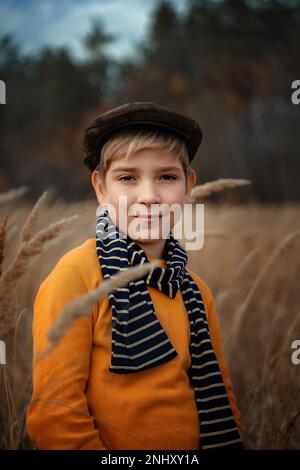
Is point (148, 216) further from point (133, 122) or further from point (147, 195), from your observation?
point (133, 122)

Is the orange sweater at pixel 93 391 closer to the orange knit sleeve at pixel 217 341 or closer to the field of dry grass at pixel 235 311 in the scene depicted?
the field of dry grass at pixel 235 311

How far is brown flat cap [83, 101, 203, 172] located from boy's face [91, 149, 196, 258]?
10 cm

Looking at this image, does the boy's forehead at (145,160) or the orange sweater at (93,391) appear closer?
the orange sweater at (93,391)

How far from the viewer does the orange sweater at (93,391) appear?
1.10 metres

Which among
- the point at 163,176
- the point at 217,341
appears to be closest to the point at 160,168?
the point at 163,176

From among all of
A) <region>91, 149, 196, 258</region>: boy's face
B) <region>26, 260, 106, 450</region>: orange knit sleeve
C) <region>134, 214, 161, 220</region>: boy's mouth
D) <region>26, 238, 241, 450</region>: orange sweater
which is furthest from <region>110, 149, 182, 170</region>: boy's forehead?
<region>26, 260, 106, 450</region>: orange knit sleeve

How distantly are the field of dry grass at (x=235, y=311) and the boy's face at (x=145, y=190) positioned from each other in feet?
0.57

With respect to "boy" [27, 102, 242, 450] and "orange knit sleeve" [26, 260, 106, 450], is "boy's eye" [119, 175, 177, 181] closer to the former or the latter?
"boy" [27, 102, 242, 450]

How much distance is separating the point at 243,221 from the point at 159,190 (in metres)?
3.54

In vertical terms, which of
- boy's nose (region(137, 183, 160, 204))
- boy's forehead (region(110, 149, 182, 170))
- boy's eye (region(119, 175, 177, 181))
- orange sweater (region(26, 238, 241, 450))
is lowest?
orange sweater (region(26, 238, 241, 450))

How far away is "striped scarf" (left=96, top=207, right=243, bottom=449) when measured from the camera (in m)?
1.20

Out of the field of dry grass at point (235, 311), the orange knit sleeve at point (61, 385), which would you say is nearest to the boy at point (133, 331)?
the orange knit sleeve at point (61, 385)

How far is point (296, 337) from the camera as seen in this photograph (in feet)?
6.87

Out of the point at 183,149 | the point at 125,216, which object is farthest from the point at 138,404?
the point at 183,149
